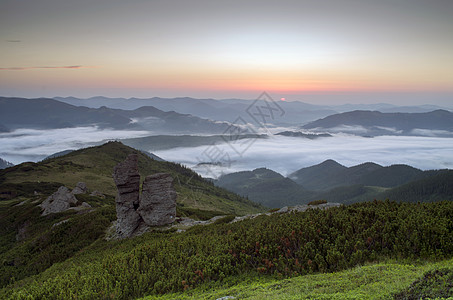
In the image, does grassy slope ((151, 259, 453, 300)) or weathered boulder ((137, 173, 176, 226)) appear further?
weathered boulder ((137, 173, 176, 226))

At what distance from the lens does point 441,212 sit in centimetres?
1440

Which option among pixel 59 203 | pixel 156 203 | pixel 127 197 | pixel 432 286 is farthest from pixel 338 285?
pixel 59 203

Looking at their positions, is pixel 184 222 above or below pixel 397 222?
below

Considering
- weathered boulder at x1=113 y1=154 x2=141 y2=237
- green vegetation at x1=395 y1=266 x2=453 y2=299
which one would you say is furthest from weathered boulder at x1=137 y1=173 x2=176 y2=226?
green vegetation at x1=395 y1=266 x2=453 y2=299

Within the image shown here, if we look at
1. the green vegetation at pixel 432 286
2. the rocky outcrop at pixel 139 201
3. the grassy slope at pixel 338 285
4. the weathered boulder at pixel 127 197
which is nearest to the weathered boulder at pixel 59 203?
the weathered boulder at pixel 127 197

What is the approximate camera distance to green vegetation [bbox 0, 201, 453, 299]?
12211mm

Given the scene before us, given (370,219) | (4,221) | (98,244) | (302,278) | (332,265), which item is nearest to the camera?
(302,278)

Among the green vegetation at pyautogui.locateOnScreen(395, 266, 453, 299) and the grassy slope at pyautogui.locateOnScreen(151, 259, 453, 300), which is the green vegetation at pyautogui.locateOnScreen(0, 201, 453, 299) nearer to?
the grassy slope at pyautogui.locateOnScreen(151, 259, 453, 300)

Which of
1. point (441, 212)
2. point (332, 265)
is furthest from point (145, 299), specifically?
point (441, 212)

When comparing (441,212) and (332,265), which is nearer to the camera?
(332,265)

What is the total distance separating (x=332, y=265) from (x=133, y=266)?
38.6 ft

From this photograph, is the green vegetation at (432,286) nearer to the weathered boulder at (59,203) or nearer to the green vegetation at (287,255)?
the green vegetation at (287,255)

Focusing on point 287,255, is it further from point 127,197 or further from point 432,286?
point 127,197

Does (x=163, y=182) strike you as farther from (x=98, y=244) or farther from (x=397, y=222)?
(x=397, y=222)
